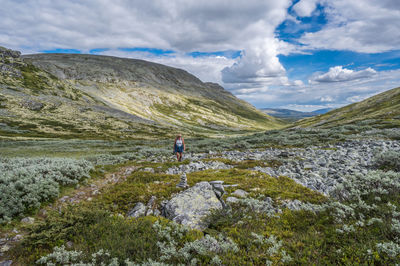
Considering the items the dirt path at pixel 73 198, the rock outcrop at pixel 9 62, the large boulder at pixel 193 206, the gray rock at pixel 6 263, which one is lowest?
the dirt path at pixel 73 198

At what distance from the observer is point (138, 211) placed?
878 centimetres

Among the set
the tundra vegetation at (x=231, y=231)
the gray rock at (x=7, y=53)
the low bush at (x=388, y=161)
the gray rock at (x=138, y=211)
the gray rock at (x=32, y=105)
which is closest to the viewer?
the tundra vegetation at (x=231, y=231)

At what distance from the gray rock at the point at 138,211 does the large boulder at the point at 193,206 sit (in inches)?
38.8

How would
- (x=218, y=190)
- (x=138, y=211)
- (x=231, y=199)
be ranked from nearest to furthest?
1. (x=138, y=211)
2. (x=231, y=199)
3. (x=218, y=190)

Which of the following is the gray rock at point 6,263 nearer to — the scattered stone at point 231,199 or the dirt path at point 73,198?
the dirt path at point 73,198

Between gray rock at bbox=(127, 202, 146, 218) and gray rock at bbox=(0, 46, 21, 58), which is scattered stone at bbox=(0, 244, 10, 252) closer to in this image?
gray rock at bbox=(127, 202, 146, 218)

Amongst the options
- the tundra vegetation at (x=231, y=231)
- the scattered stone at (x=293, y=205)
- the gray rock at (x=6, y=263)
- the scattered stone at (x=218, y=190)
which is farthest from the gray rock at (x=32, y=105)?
the scattered stone at (x=293, y=205)

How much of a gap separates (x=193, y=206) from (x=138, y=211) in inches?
101

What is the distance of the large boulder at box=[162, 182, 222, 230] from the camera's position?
769 cm

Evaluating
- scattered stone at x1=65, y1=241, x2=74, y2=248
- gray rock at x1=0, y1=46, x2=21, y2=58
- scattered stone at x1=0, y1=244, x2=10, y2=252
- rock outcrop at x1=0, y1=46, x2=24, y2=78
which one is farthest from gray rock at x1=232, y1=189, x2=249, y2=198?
gray rock at x1=0, y1=46, x2=21, y2=58

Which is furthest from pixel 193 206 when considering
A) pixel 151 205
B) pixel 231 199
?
pixel 151 205

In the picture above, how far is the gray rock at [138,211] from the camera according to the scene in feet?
28.2

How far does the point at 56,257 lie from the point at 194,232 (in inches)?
158

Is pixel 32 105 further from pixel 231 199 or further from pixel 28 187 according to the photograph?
pixel 231 199
